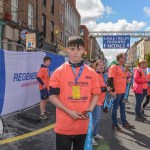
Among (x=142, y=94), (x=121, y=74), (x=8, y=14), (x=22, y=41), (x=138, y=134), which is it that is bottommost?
(x=138, y=134)

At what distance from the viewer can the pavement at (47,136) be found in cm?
571

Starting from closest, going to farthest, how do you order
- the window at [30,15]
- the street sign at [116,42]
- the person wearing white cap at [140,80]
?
the person wearing white cap at [140,80]
the window at [30,15]
the street sign at [116,42]

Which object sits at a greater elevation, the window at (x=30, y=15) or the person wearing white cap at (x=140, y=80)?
the window at (x=30, y=15)

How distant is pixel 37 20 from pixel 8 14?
7049mm

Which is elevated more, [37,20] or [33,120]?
[37,20]

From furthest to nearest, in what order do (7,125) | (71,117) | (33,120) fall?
(33,120) → (7,125) → (71,117)

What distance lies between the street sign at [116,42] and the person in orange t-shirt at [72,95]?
1108 inches

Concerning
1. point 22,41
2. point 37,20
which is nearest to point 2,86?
point 22,41

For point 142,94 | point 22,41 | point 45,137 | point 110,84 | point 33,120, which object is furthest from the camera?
point 22,41

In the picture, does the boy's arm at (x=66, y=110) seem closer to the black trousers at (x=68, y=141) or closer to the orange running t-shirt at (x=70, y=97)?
the orange running t-shirt at (x=70, y=97)

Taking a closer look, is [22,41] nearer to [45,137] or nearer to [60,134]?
[45,137]

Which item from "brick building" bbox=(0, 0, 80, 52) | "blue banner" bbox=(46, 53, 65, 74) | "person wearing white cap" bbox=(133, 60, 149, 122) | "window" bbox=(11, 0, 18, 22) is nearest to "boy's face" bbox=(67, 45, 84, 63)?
"person wearing white cap" bbox=(133, 60, 149, 122)

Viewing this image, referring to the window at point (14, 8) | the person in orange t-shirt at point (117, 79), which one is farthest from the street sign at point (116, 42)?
the person in orange t-shirt at point (117, 79)

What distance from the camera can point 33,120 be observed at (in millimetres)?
7816
